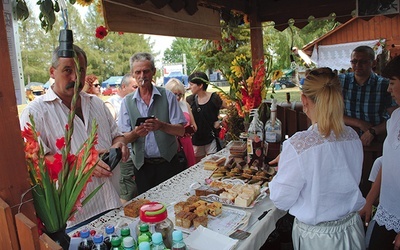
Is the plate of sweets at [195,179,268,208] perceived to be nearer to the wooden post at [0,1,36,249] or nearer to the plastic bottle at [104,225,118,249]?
the plastic bottle at [104,225,118,249]

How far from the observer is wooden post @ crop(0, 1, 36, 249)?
98 cm

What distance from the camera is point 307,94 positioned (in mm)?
1612

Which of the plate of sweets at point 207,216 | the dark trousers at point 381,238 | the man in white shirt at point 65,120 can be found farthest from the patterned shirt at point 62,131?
the dark trousers at point 381,238

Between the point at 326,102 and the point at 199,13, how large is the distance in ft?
7.71

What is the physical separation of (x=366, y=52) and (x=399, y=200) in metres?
2.05

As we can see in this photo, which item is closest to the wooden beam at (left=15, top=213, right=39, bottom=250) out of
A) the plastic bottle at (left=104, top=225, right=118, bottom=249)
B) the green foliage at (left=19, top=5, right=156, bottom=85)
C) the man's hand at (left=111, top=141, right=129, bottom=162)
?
the plastic bottle at (left=104, top=225, right=118, bottom=249)

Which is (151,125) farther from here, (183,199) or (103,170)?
(103,170)

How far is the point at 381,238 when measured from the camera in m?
1.95

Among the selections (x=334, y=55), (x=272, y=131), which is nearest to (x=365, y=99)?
(x=272, y=131)

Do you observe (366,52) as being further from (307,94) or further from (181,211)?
(181,211)

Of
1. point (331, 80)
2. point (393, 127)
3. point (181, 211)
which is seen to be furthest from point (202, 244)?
point (393, 127)

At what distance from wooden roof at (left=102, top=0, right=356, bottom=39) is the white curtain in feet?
36.2

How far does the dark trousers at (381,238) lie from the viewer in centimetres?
193

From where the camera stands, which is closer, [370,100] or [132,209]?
[132,209]
